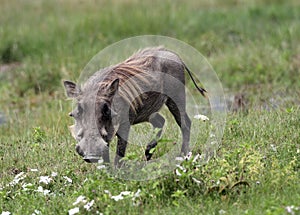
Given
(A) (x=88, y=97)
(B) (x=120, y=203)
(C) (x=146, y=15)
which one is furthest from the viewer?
(C) (x=146, y=15)

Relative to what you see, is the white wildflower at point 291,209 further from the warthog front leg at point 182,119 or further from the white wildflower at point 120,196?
the warthog front leg at point 182,119

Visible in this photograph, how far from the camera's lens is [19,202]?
5172 millimetres

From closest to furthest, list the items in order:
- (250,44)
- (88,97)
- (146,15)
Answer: (88,97), (250,44), (146,15)

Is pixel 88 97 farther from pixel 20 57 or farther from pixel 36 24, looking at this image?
pixel 36 24

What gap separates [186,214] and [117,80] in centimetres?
119

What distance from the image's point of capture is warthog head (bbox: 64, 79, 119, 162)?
486cm

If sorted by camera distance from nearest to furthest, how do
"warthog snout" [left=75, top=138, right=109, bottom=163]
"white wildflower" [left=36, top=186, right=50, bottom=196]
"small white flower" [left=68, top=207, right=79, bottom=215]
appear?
"small white flower" [left=68, top=207, right=79, bottom=215]
"warthog snout" [left=75, top=138, right=109, bottom=163]
"white wildflower" [left=36, top=186, right=50, bottom=196]

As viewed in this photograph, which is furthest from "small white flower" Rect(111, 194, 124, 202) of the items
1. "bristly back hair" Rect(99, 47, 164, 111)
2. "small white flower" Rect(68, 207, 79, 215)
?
"bristly back hair" Rect(99, 47, 164, 111)

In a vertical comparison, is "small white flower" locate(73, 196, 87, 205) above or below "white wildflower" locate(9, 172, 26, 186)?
above

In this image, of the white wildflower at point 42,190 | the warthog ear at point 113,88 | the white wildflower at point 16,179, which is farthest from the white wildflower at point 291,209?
the white wildflower at point 16,179

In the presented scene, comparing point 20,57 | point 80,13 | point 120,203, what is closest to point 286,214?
point 120,203

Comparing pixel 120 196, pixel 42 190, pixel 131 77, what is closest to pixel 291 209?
pixel 120 196

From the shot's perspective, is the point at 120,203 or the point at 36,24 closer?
the point at 120,203

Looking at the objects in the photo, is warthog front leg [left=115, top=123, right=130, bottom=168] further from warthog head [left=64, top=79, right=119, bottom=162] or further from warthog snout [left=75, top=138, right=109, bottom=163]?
warthog snout [left=75, top=138, right=109, bottom=163]
